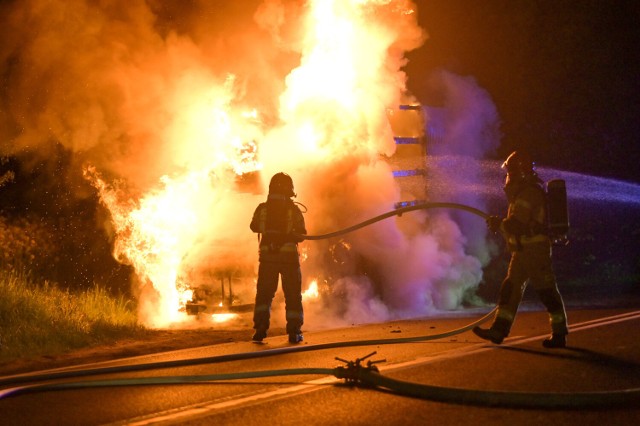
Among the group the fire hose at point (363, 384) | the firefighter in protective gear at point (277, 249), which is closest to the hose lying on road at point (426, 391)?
the fire hose at point (363, 384)

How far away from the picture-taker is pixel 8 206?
593 inches

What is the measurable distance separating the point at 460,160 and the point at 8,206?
34.7ft

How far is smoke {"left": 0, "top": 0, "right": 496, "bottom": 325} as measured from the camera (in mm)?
12172

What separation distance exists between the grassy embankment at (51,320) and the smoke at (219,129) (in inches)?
41.8

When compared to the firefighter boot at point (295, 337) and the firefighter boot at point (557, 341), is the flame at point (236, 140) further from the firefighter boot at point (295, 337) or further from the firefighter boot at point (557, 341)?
the firefighter boot at point (557, 341)

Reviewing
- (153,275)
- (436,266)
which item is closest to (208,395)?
(153,275)

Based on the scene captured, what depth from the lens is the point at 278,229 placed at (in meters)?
8.87

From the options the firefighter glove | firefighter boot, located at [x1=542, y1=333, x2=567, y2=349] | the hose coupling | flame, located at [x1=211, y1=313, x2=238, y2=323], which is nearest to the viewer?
the hose coupling

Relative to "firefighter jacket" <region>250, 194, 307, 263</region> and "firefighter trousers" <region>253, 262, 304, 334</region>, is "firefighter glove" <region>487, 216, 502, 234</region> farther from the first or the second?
"firefighter trousers" <region>253, 262, 304, 334</region>

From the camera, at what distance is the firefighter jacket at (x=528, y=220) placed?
7.31 meters

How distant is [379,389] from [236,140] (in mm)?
8337

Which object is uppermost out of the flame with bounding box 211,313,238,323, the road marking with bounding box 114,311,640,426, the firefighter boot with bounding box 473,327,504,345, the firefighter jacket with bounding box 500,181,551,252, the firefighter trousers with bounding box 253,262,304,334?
the firefighter jacket with bounding box 500,181,551,252

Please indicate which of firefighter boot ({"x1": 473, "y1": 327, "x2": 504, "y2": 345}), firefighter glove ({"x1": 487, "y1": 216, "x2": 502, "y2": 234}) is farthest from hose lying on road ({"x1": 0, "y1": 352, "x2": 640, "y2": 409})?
firefighter glove ({"x1": 487, "y1": 216, "x2": 502, "y2": 234})

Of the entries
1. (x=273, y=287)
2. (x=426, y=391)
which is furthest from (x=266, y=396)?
(x=273, y=287)
